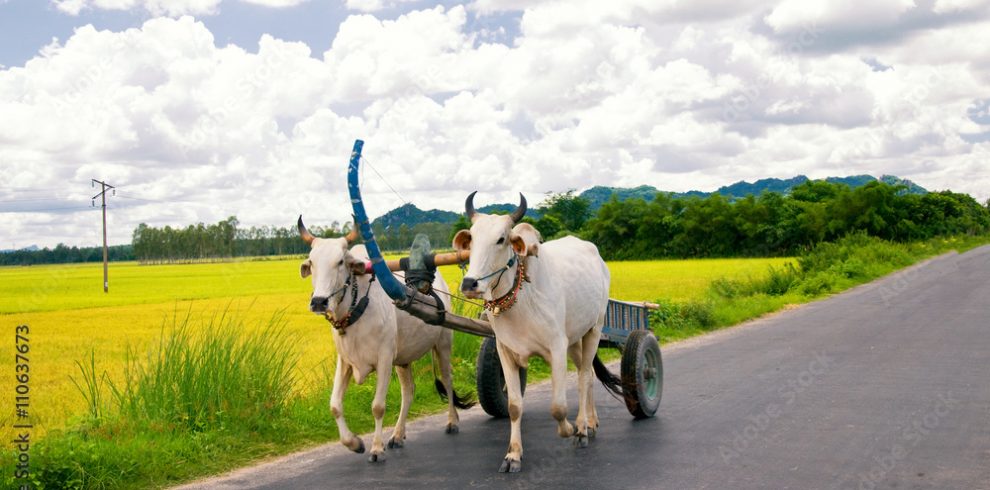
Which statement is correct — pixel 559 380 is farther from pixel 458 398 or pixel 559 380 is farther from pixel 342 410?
pixel 458 398

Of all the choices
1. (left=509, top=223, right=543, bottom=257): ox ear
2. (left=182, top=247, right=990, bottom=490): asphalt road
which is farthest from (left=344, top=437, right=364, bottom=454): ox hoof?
(left=509, top=223, right=543, bottom=257): ox ear

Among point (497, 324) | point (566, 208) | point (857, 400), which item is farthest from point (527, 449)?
point (566, 208)

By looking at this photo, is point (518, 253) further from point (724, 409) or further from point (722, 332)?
point (722, 332)

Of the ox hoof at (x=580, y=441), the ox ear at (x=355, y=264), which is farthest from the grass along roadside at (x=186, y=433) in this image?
the ox hoof at (x=580, y=441)

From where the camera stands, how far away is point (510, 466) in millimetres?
6512

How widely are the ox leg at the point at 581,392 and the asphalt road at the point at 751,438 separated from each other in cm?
15

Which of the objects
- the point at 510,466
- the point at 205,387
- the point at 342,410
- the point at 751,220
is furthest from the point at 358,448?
the point at 751,220

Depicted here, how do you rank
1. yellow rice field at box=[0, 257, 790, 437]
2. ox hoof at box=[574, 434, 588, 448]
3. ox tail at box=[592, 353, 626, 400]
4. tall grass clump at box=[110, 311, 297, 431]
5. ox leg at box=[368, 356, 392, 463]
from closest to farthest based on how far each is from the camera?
ox leg at box=[368, 356, 392, 463]
ox hoof at box=[574, 434, 588, 448]
tall grass clump at box=[110, 311, 297, 431]
ox tail at box=[592, 353, 626, 400]
yellow rice field at box=[0, 257, 790, 437]

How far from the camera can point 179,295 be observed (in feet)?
146

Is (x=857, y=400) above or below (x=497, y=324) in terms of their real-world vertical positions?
below

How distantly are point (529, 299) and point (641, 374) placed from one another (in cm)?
205

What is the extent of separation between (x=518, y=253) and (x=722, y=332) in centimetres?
1204

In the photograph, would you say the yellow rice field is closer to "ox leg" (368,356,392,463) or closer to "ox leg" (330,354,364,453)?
"ox leg" (330,354,364,453)

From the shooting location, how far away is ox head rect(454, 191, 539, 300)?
20.4 feet
